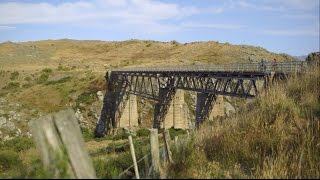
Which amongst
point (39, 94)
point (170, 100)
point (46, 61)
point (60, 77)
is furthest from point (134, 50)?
point (170, 100)

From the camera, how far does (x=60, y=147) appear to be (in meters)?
6.45

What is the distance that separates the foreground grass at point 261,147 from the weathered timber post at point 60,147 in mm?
2279

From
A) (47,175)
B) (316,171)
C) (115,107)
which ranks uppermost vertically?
(47,175)

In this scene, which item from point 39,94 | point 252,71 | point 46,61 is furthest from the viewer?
point 46,61

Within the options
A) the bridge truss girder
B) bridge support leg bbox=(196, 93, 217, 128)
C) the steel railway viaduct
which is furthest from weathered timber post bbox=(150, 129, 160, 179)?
bridge support leg bbox=(196, 93, 217, 128)

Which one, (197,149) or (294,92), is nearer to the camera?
(197,149)

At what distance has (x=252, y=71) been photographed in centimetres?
3234

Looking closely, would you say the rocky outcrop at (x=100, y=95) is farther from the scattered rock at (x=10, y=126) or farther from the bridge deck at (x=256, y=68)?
the bridge deck at (x=256, y=68)

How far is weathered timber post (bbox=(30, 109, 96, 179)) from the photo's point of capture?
249 inches

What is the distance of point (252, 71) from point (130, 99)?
1233 inches

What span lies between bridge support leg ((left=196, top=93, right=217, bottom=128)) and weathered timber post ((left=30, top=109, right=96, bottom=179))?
1439 inches

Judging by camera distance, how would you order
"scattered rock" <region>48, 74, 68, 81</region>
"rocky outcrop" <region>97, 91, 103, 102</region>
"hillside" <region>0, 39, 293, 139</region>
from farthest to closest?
1. "scattered rock" <region>48, 74, 68, 81</region>
2. "rocky outcrop" <region>97, 91, 103, 102</region>
3. "hillside" <region>0, 39, 293, 139</region>

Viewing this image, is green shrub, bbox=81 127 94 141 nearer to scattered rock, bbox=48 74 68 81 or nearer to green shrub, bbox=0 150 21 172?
scattered rock, bbox=48 74 68 81

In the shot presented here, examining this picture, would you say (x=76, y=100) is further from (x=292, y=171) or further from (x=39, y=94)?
(x=292, y=171)
